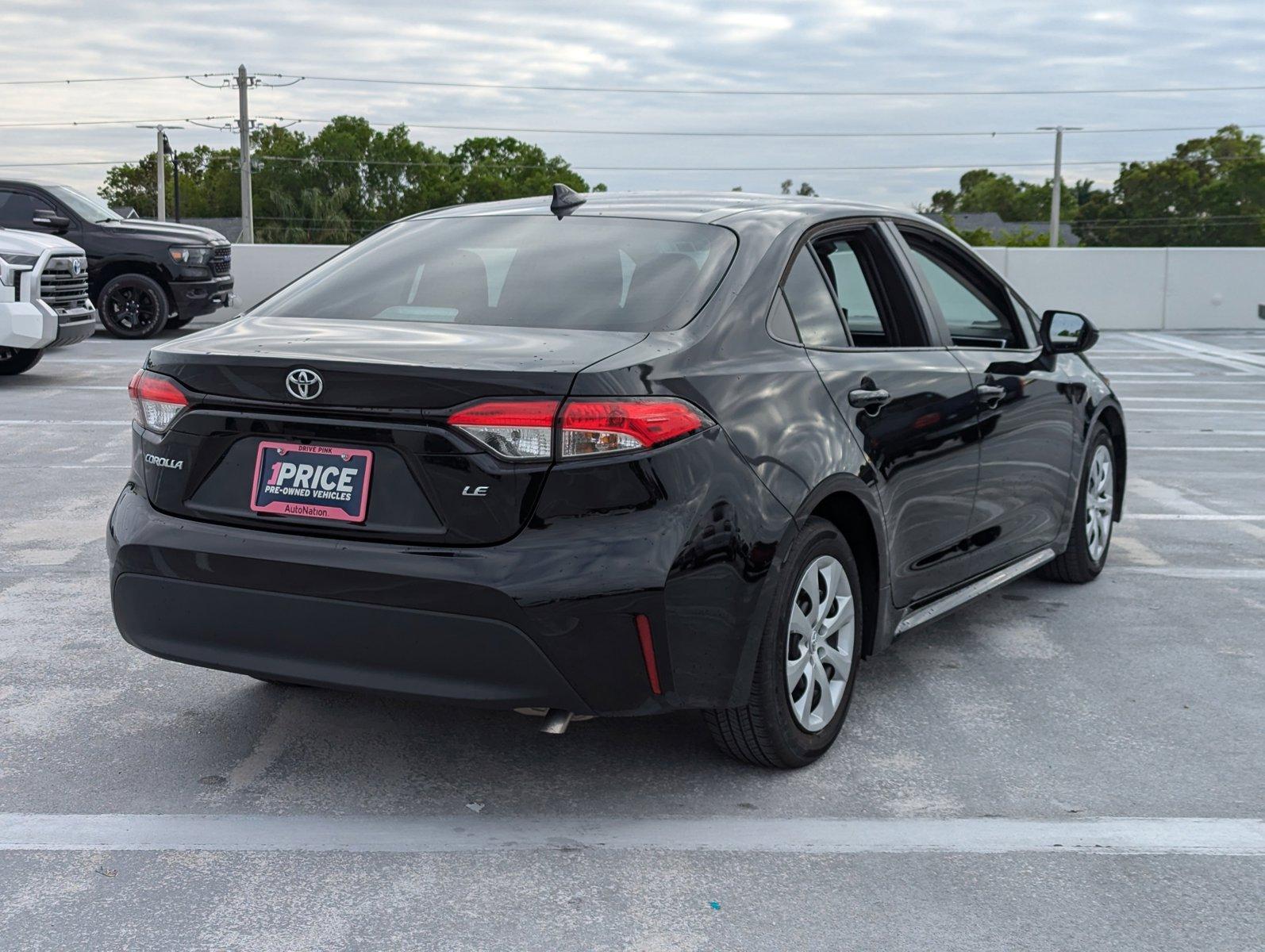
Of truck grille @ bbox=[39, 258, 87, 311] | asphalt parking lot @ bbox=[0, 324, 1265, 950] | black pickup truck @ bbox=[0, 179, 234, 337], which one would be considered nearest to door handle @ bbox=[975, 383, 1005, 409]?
asphalt parking lot @ bbox=[0, 324, 1265, 950]

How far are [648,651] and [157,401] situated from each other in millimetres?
1396

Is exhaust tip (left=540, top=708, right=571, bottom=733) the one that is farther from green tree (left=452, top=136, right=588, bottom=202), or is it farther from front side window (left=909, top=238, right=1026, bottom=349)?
green tree (left=452, top=136, right=588, bottom=202)

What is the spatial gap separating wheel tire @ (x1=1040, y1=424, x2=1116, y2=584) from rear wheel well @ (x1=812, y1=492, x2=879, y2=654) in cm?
197

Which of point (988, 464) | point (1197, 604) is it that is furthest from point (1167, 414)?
point (988, 464)

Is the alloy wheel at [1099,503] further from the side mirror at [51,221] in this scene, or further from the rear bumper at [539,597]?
the side mirror at [51,221]

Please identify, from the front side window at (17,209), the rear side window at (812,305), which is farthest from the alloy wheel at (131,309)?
the rear side window at (812,305)

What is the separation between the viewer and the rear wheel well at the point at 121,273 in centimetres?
1819

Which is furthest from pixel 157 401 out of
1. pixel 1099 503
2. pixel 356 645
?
pixel 1099 503

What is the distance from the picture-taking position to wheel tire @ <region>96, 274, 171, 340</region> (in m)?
18.1

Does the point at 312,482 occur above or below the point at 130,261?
below

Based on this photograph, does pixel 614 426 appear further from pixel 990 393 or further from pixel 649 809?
pixel 990 393

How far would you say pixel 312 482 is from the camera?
3424 mm

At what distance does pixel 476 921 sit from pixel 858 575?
1676 millimetres

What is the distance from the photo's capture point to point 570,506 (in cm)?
327
